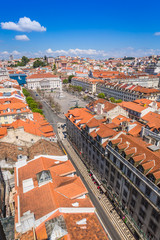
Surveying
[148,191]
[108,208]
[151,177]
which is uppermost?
[151,177]

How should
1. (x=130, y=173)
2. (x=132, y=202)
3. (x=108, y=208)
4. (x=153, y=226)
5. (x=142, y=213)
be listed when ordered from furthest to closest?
(x=108, y=208) → (x=132, y=202) → (x=130, y=173) → (x=142, y=213) → (x=153, y=226)

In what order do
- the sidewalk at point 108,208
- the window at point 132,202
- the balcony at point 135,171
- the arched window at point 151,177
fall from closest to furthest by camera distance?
the balcony at point 135,171 → the arched window at point 151,177 → the window at point 132,202 → the sidewalk at point 108,208

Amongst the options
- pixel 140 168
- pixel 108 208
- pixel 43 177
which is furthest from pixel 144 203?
pixel 43 177

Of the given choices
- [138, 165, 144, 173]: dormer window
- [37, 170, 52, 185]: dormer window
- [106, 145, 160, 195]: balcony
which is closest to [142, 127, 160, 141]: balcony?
[106, 145, 160, 195]: balcony

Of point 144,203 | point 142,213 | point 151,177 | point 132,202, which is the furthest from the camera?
point 132,202

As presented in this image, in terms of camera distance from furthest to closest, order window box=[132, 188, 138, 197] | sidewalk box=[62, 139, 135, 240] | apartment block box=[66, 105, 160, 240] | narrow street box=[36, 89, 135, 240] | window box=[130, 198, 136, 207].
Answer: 1. sidewalk box=[62, 139, 135, 240]
2. narrow street box=[36, 89, 135, 240]
3. window box=[130, 198, 136, 207]
4. window box=[132, 188, 138, 197]
5. apartment block box=[66, 105, 160, 240]

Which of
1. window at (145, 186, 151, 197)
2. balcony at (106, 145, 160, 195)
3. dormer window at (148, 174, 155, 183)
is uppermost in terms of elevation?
dormer window at (148, 174, 155, 183)

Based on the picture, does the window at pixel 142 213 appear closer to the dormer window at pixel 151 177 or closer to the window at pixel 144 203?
the window at pixel 144 203

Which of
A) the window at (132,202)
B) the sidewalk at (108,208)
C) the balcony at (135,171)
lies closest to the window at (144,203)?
the window at (132,202)

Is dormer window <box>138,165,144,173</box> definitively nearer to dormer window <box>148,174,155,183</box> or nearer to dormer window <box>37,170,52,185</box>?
dormer window <box>148,174,155,183</box>

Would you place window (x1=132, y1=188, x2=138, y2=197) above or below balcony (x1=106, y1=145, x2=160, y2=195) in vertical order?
below

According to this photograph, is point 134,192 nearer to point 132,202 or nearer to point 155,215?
point 132,202
